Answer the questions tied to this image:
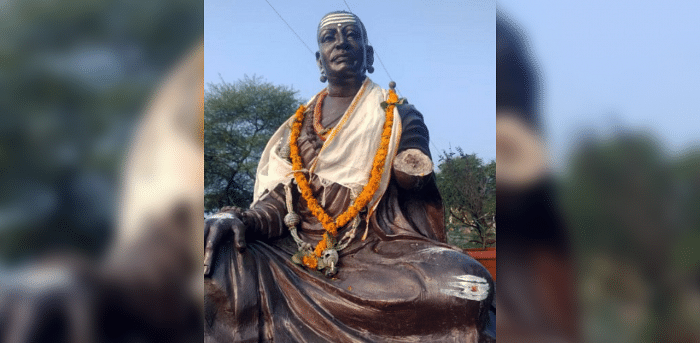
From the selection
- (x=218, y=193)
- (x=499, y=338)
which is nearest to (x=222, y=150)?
(x=218, y=193)

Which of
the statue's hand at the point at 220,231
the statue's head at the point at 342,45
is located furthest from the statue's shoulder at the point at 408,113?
the statue's hand at the point at 220,231

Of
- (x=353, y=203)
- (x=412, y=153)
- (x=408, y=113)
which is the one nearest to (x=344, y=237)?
(x=353, y=203)

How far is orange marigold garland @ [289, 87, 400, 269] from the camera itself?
11.4 ft

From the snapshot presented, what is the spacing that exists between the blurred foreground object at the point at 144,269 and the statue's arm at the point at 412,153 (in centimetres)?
252

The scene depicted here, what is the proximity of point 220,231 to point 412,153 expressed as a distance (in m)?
1.26

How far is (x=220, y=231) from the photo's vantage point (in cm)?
329

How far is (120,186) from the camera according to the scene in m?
1.02

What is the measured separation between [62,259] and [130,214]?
0.14 meters

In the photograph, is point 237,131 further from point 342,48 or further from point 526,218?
point 526,218

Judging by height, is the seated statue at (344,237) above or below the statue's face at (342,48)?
below

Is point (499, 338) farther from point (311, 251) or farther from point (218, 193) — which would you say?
point (218, 193)

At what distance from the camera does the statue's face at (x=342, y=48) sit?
393 cm

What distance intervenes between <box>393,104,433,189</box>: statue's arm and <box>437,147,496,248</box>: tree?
0.15m

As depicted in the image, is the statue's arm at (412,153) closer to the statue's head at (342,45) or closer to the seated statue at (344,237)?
the seated statue at (344,237)
